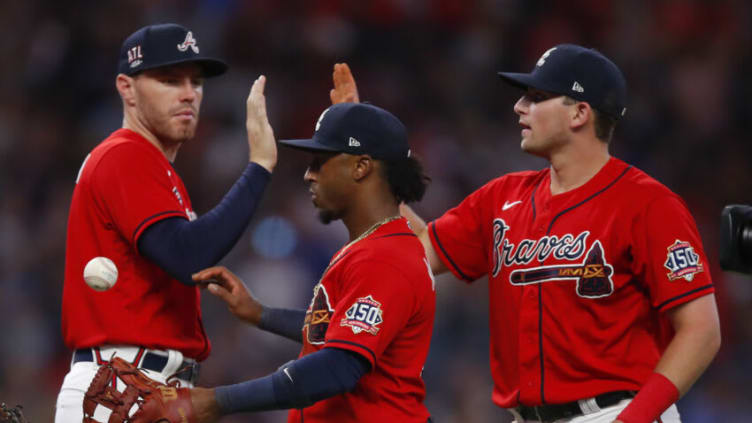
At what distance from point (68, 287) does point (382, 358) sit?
3.87ft

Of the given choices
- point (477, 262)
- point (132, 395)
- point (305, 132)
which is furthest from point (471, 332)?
point (132, 395)

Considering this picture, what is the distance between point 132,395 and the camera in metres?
3.12

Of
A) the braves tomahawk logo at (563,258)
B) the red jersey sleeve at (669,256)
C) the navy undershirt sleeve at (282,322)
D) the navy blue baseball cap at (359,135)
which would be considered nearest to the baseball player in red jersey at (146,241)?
the navy undershirt sleeve at (282,322)

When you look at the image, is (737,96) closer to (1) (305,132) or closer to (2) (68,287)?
(1) (305,132)

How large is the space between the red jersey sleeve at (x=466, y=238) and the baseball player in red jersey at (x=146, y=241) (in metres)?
0.85

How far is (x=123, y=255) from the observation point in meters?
3.48

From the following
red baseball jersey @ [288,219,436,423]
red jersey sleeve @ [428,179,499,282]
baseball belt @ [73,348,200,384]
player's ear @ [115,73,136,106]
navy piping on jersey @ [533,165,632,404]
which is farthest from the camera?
red jersey sleeve @ [428,179,499,282]

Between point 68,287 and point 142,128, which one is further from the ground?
point 142,128

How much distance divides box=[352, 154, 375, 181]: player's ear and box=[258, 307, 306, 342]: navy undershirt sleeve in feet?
2.41

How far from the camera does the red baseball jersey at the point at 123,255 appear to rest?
3.41 m

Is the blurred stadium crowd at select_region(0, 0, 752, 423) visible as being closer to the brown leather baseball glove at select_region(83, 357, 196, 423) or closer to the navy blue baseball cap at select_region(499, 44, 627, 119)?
the navy blue baseball cap at select_region(499, 44, 627, 119)

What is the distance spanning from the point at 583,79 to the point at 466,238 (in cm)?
83

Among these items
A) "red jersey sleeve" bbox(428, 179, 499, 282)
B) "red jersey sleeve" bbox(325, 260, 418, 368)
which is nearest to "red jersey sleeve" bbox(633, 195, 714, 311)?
"red jersey sleeve" bbox(428, 179, 499, 282)

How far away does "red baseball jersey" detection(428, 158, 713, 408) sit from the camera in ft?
11.2
